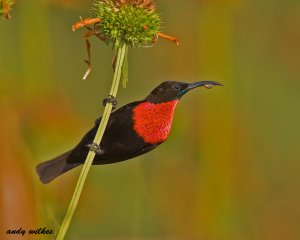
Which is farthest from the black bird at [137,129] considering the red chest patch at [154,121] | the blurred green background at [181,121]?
the blurred green background at [181,121]

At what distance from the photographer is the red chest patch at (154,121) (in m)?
2.20

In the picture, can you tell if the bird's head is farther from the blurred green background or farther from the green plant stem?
the blurred green background

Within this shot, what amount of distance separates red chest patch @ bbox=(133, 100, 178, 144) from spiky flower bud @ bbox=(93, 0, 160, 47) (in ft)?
1.00

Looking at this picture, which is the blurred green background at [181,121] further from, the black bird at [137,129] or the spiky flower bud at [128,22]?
the spiky flower bud at [128,22]

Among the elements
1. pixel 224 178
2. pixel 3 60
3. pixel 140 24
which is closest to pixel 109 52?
pixel 3 60

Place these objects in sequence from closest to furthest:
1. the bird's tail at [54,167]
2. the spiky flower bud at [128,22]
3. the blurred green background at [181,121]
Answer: the spiky flower bud at [128,22]
the bird's tail at [54,167]
the blurred green background at [181,121]

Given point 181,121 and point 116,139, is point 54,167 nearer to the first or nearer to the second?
point 116,139

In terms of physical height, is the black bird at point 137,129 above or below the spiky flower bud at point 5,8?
below

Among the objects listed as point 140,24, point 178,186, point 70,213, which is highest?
point 140,24

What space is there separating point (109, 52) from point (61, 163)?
1.50 metres

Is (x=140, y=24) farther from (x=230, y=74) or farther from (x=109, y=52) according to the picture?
(x=109, y=52)

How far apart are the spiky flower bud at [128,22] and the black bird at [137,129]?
10.2 inches

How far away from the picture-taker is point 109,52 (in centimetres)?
389

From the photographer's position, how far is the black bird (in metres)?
2.22
